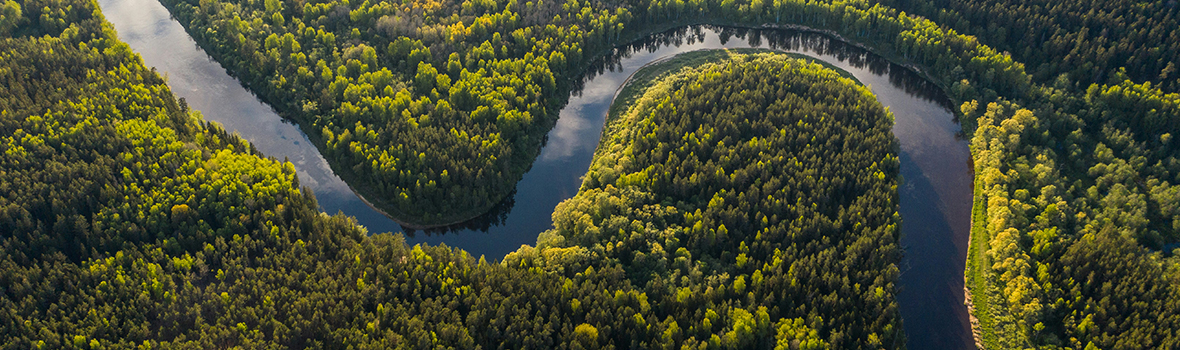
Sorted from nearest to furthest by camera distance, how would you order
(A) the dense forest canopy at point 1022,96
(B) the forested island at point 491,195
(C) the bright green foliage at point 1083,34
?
(B) the forested island at point 491,195 → (A) the dense forest canopy at point 1022,96 → (C) the bright green foliage at point 1083,34

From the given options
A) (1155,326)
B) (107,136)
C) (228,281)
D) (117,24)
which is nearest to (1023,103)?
(1155,326)

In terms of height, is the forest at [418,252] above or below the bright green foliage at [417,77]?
below

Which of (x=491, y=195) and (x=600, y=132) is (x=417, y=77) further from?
(x=600, y=132)

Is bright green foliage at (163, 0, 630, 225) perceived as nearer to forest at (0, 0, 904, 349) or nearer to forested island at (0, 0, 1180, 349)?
forested island at (0, 0, 1180, 349)

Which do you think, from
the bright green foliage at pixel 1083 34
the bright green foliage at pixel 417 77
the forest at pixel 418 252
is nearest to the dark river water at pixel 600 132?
the bright green foliage at pixel 417 77

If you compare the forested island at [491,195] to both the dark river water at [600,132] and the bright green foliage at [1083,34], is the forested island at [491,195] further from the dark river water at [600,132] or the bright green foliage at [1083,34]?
the dark river water at [600,132]

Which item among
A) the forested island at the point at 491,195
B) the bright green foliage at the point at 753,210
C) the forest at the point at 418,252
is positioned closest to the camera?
the forest at the point at 418,252

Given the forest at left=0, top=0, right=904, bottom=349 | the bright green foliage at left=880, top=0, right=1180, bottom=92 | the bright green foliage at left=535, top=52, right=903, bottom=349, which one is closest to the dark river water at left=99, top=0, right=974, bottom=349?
the bright green foliage at left=535, top=52, right=903, bottom=349
